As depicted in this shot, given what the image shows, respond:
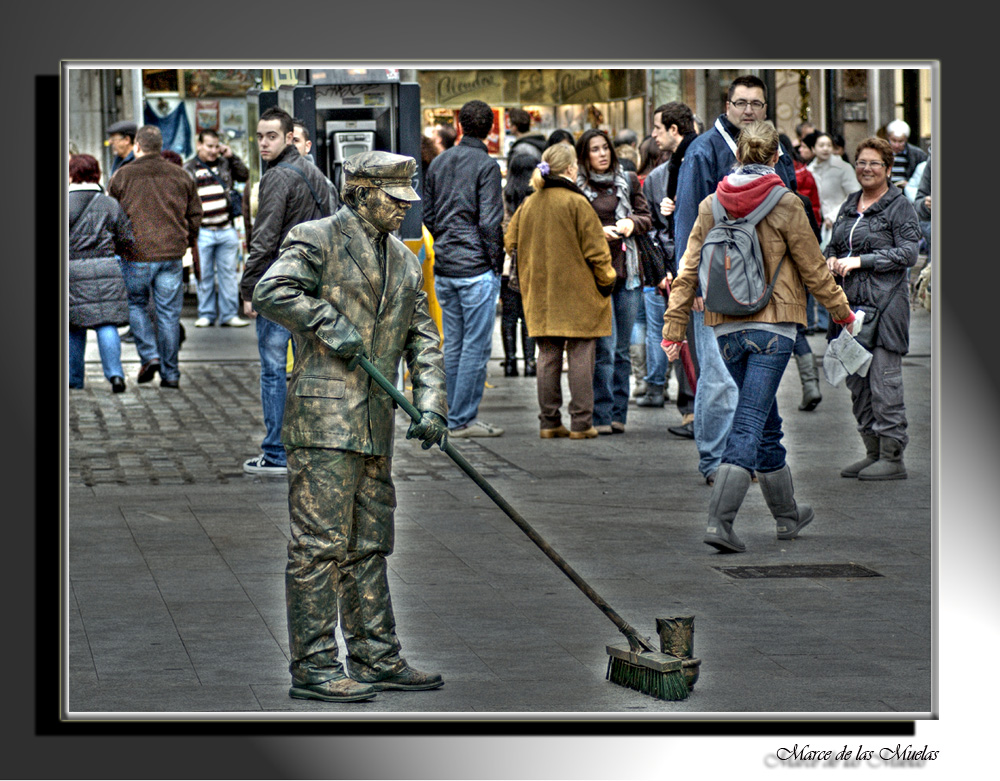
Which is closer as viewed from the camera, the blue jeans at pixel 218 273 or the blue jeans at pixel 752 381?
the blue jeans at pixel 752 381

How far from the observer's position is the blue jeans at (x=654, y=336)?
1221 centimetres

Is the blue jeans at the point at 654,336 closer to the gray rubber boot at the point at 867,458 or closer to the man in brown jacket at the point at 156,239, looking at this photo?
the gray rubber boot at the point at 867,458

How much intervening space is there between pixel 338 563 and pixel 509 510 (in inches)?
22.4

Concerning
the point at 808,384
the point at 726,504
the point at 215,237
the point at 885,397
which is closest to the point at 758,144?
the point at 726,504

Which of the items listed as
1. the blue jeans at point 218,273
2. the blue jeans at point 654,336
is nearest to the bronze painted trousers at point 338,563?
the blue jeans at point 654,336

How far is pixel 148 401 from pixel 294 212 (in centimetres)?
420

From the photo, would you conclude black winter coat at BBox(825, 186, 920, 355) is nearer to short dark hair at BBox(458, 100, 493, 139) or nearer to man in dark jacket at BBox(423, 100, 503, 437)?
man in dark jacket at BBox(423, 100, 503, 437)

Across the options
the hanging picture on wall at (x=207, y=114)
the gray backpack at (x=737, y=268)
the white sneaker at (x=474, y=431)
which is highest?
the hanging picture on wall at (x=207, y=114)

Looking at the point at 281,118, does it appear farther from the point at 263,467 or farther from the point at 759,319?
the point at 759,319

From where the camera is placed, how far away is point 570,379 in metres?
11.2

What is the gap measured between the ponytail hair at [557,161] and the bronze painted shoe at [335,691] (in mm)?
5979
